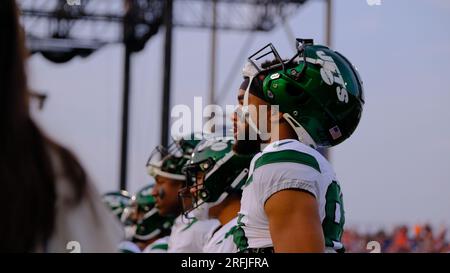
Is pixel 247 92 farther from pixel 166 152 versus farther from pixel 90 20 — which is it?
pixel 90 20

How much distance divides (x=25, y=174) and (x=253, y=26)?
949 centimetres

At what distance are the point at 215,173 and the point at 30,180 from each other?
3.25m

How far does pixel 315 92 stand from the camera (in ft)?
12.5

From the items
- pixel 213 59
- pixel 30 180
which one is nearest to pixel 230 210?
pixel 30 180

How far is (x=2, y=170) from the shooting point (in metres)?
1.84

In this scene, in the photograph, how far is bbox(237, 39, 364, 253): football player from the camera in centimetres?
324

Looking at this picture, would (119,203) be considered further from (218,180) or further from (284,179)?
(284,179)

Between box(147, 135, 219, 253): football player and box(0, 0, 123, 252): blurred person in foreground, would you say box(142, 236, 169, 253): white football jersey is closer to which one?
box(147, 135, 219, 253): football player

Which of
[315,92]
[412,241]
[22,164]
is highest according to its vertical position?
[22,164]

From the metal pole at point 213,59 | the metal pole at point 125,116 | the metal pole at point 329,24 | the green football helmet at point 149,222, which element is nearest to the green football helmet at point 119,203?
the green football helmet at point 149,222

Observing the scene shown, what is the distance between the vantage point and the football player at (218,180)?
5.03 m

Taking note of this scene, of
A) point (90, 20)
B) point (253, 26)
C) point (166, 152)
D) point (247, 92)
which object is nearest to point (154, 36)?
point (90, 20)

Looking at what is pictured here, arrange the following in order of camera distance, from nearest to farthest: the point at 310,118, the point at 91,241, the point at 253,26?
the point at 91,241 → the point at 310,118 → the point at 253,26

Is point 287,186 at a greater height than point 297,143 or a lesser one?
lesser
